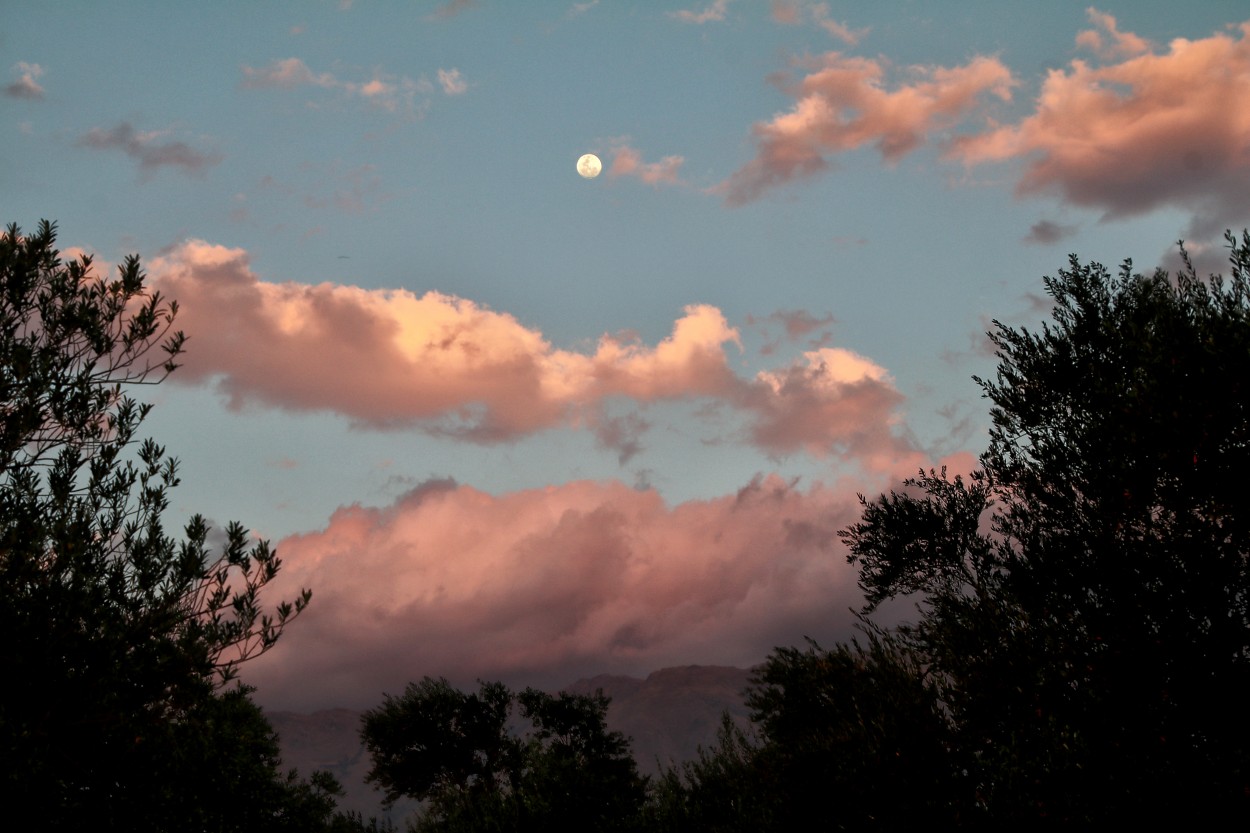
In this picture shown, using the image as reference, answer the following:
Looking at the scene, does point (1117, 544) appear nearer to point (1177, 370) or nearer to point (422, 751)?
point (1177, 370)

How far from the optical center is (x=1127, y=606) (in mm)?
19141

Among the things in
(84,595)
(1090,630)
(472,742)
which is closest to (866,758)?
(1090,630)

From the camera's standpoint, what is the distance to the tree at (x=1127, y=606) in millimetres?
17078

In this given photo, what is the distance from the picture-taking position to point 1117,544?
66.2 feet

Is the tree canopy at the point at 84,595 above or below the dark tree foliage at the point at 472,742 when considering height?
above

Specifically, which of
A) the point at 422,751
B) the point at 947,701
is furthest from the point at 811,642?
the point at 422,751

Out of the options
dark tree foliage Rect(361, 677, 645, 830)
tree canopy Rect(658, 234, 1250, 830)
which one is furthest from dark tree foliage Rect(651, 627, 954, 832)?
dark tree foliage Rect(361, 677, 645, 830)

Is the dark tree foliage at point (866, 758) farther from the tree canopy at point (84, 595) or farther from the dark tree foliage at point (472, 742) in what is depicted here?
the dark tree foliage at point (472, 742)

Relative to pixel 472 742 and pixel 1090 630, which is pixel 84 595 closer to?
pixel 1090 630

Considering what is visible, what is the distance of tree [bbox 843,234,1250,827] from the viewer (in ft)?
56.0

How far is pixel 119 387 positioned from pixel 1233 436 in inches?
901

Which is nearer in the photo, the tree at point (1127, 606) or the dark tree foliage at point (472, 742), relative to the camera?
the tree at point (1127, 606)

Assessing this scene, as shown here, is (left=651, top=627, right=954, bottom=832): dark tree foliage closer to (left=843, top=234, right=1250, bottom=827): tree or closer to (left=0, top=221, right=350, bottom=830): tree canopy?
(left=843, top=234, right=1250, bottom=827): tree

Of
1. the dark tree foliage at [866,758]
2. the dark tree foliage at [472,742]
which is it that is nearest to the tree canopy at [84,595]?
the dark tree foliage at [866,758]
